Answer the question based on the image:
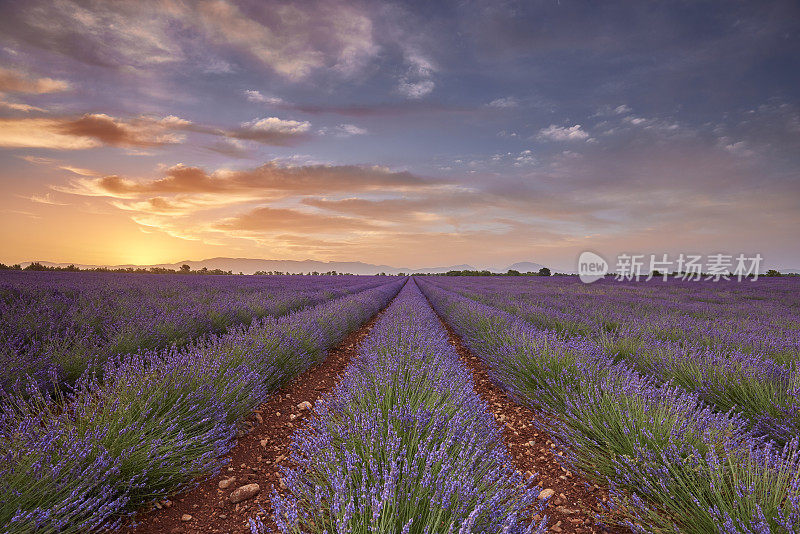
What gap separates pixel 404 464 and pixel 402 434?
0.33 m

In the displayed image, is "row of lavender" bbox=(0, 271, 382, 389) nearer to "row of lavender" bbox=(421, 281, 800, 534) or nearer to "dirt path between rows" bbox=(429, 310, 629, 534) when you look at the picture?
"dirt path between rows" bbox=(429, 310, 629, 534)

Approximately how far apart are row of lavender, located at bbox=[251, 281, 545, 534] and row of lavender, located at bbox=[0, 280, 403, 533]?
78cm

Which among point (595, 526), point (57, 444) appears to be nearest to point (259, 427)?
point (57, 444)

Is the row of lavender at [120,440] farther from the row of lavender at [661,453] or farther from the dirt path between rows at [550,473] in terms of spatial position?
the row of lavender at [661,453]

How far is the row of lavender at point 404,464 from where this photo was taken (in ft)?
4.18

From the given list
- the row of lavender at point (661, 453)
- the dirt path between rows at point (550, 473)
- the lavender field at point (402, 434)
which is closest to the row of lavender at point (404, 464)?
the lavender field at point (402, 434)

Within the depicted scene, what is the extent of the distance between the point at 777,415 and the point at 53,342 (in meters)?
6.83

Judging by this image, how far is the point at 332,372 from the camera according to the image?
5234mm

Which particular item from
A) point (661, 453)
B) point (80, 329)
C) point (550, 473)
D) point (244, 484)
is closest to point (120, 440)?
point (244, 484)

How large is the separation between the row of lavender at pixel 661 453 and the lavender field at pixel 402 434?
16 millimetres

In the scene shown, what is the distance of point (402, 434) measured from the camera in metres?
2.00

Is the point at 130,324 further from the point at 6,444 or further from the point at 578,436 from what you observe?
the point at 578,436

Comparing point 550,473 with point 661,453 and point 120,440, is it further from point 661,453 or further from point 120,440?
point 120,440

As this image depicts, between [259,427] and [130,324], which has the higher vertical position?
[130,324]
